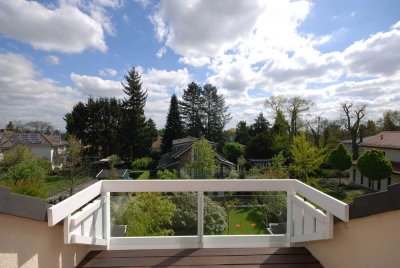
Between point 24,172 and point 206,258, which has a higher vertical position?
point 206,258

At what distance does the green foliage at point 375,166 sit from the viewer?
62.9 feet

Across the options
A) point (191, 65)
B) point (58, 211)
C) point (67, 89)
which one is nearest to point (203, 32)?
point (58, 211)

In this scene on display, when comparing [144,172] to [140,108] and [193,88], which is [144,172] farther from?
[193,88]

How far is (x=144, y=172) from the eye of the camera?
29859 millimetres

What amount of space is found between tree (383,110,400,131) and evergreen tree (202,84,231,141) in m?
20.2

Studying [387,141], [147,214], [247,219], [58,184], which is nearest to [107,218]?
[147,214]

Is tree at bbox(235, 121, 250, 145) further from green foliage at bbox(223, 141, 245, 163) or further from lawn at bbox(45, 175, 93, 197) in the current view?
lawn at bbox(45, 175, 93, 197)

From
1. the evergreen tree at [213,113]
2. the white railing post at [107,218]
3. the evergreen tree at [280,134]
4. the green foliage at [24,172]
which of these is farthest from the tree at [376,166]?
the green foliage at [24,172]

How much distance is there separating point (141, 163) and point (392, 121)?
31.0 metres

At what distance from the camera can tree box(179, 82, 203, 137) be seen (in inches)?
1606

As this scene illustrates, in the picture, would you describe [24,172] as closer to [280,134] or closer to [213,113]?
[280,134]

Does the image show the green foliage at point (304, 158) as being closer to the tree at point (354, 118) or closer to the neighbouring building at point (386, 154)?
the neighbouring building at point (386, 154)

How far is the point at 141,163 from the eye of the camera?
3081cm

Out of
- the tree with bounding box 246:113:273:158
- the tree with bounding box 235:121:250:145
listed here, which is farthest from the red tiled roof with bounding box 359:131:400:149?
→ the tree with bounding box 235:121:250:145
